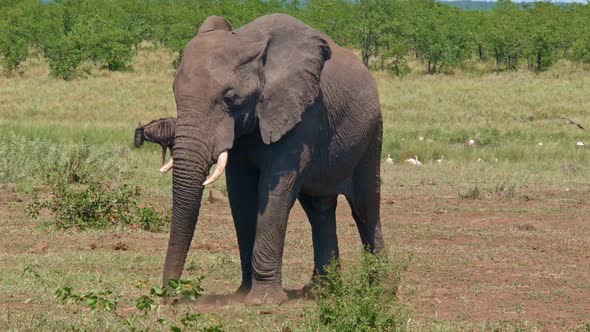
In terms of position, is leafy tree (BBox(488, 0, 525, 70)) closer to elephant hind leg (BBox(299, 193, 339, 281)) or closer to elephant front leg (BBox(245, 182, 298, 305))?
elephant hind leg (BBox(299, 193, 339, 281))

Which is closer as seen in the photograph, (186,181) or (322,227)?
(186,181)

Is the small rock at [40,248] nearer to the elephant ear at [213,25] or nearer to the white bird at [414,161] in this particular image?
the elephant ear at [213,25]

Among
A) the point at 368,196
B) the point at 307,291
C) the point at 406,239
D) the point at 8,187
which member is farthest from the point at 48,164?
the point at 307,291

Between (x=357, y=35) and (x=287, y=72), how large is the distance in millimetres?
44369

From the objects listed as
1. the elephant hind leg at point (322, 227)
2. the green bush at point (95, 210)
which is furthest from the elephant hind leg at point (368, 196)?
the green bush at point (95, 210)

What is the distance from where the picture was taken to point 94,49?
43938mm

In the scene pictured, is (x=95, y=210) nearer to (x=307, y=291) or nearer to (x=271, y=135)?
(x=307, y=291)

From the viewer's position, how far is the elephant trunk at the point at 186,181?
720 cm

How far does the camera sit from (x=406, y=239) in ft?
39.7

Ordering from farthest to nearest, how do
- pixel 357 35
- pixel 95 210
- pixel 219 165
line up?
pixel 357 35
pixel 95 210
pixel 219 165

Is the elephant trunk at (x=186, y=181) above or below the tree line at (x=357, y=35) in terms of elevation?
above

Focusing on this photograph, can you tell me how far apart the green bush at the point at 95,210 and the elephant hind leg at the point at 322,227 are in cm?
376

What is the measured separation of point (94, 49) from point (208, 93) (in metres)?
37.3

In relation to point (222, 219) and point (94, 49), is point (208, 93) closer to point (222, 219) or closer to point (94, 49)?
point (222, 219)
